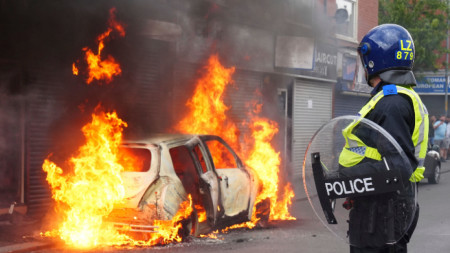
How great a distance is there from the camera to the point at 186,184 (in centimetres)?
816

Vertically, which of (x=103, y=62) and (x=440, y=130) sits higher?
(x=103, y=62)

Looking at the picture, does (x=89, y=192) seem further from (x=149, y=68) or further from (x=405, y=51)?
(x=149, y=68)

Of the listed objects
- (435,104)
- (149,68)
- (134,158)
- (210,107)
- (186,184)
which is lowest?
(186,184)

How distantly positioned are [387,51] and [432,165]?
13.4 m

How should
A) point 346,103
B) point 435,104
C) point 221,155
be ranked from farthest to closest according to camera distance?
point 435,104, point 346,103, point 221,155

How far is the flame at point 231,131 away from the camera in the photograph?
31.7 feet

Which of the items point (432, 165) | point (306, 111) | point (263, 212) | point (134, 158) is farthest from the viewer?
point (306, 111)

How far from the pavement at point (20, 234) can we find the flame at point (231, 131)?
77cm

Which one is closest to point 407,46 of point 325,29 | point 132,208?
point 132,208

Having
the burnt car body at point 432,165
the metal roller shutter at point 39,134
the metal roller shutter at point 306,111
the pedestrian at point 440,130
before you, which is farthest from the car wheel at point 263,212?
the pedestrian at point 440,130

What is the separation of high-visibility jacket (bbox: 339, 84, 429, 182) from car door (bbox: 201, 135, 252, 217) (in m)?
5.00

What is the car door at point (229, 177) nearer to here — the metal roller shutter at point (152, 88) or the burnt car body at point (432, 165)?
the metal roller shutter at point (152, 88)

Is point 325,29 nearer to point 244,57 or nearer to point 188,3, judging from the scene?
point 244,57

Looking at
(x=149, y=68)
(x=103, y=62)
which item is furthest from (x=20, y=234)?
(x=149, y=68)
